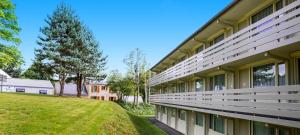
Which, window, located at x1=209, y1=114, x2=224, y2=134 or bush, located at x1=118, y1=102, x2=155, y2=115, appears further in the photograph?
bush, located at x1=118, y1=102, x2=155, y2=115

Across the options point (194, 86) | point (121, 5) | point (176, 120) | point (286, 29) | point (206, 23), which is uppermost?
point (121, 5)

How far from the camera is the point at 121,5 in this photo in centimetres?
2788

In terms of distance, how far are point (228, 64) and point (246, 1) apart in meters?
3.49

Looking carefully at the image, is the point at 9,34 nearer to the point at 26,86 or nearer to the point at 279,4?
the point at 279,4

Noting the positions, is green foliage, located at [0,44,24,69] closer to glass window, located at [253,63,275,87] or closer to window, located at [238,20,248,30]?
window, located at [238,20,248,30]

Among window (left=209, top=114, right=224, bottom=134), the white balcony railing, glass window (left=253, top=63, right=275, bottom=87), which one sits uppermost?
glass window (left=253, top=63, right=275, bottom=87)

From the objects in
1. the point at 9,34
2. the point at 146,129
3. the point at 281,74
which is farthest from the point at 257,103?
the point at 146,129

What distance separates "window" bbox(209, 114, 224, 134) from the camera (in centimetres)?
1878

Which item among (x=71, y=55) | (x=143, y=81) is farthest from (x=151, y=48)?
(x=71, y=55)

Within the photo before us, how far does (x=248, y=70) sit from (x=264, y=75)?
166 centimetres

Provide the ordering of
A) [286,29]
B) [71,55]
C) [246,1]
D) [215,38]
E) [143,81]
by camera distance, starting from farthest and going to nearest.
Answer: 1. [143,81]
2. [71,55]
3. [215,38]
4. [246,1]
5. [286,29]

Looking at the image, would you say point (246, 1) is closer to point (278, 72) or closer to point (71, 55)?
point (278, 72)

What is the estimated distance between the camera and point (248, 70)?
15.4 m

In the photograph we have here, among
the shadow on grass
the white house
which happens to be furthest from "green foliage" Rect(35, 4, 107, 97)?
the white house
